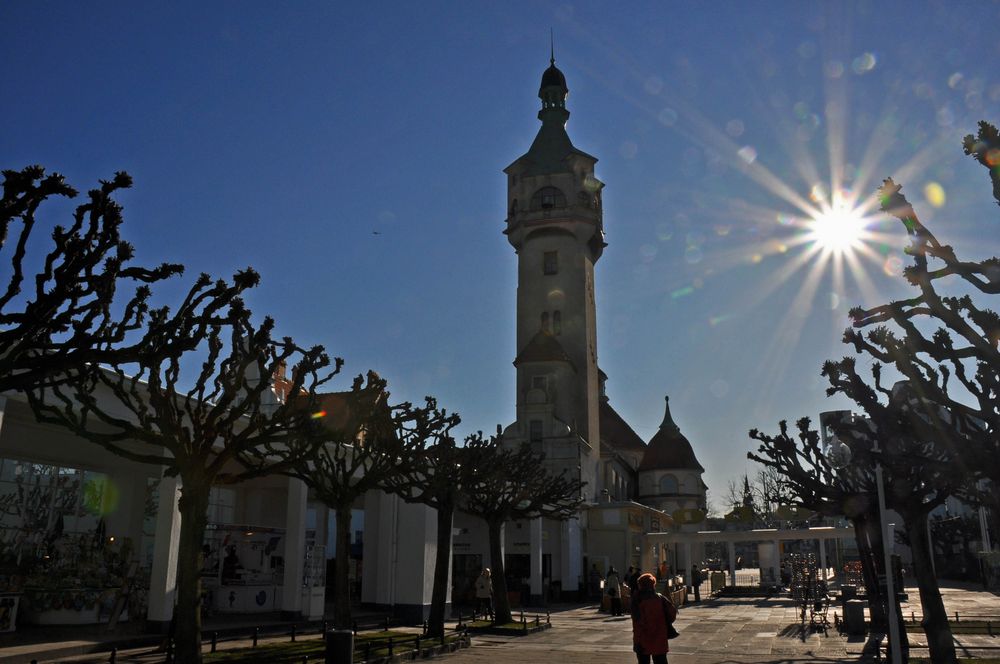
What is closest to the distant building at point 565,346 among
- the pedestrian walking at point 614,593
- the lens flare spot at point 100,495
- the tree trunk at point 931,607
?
the pedestrian walking at point 614,593

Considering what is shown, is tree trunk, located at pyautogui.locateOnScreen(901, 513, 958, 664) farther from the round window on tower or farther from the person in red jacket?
the round window on tower

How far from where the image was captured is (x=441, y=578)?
22.4m

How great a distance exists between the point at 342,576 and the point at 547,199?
49452 millimetres

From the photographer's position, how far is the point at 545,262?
64.1 metres

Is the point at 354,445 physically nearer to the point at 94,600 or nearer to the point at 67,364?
the point at 94,600

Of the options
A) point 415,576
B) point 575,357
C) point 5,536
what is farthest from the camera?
point 575,357

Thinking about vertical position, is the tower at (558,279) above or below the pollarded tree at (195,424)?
above

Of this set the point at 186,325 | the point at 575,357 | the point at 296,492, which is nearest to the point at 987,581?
the point at 575,357

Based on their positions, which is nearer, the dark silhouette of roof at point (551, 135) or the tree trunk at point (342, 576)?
the tree trunk at point (342, 576)

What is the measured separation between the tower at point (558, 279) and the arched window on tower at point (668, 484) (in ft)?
71.5

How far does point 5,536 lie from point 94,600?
4.53 meters

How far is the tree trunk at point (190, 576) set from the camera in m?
13.2

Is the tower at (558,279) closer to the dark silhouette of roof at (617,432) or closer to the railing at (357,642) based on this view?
the dark silhouette of roof at (617,432)

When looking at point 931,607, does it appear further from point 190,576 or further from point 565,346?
point 565,346
